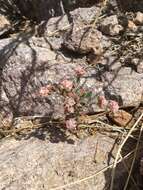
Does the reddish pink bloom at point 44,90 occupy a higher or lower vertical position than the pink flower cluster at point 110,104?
higher

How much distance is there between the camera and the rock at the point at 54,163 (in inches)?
104

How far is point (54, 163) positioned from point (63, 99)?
419 mm

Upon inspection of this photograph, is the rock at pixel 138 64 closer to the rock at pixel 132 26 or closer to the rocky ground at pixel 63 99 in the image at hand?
the rocky ground at pixel 63 99

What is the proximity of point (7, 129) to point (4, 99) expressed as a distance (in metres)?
0.20

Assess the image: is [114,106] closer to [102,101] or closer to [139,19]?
[102,101]

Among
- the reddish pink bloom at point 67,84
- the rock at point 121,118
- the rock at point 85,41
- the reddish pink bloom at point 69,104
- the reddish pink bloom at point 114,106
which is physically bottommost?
the rock at point 121,118

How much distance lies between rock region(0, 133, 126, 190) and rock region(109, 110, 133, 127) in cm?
12

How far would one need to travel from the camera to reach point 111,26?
3.19m

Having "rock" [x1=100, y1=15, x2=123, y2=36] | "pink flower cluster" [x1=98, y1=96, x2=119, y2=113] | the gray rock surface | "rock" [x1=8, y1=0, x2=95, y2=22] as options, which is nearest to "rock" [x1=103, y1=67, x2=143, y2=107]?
the gray rock surface

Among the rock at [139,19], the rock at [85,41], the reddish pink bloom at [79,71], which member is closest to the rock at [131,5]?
the rock at [139,19]

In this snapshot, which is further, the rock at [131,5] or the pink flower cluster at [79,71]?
the rock at [131,5]

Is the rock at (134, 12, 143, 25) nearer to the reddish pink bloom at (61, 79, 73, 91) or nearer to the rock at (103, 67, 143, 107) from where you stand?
the rock at (103, 67, 143, 107)

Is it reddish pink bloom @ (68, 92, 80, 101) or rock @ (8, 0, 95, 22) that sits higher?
rock @ (8, 0, 95, 22)

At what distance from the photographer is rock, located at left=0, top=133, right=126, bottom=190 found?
263 cm
